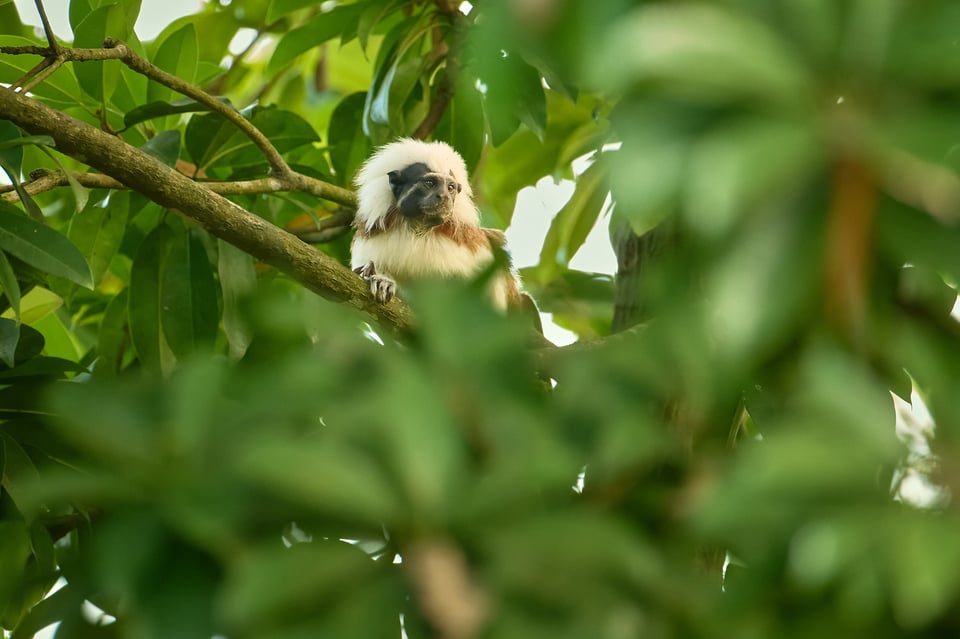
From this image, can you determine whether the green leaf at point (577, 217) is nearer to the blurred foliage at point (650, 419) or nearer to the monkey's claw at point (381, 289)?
the monkey's claw at point (381, 289)

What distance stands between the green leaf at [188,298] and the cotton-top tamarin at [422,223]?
2.97 feet

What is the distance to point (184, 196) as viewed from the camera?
84.7 inches

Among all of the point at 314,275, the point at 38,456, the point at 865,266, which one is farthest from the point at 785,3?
the point at 38,456

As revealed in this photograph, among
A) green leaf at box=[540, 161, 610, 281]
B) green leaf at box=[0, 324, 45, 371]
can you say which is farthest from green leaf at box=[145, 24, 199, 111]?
green leaf at box=[540, 161, 610, 281]

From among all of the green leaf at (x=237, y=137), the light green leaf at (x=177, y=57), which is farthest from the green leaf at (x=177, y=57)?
the green leaf at (x=237, y=137)

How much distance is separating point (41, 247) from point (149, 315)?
1.65 feet

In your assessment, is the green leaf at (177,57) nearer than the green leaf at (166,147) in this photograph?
No

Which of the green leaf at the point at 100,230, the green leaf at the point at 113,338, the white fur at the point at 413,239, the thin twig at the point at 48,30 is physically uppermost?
the thin twig at the point at 48,30

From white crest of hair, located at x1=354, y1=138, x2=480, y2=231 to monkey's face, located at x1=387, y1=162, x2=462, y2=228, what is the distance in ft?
0.11

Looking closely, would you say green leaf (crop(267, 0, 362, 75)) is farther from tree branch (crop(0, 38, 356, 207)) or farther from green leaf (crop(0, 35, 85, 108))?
green leaf (crop(0, 35, 85, 108))

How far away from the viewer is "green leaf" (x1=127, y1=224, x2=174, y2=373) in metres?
2.59

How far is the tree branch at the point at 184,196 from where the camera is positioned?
2080mm

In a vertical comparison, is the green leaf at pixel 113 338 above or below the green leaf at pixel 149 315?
below

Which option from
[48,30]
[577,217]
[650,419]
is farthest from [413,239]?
[650,419]
